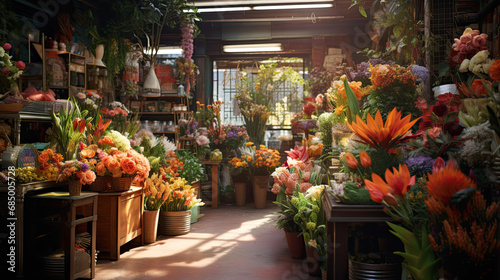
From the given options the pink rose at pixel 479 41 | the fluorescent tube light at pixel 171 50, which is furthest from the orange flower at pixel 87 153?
the fluorescent tube light at pixel 171 50

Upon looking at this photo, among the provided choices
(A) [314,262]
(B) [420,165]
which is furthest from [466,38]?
(A) [314,262]

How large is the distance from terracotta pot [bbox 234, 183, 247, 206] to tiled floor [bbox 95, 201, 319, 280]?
1442 millimetres

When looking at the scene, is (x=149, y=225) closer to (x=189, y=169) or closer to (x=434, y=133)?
(x=189, y=169)

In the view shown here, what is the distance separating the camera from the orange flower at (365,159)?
6.42 feet

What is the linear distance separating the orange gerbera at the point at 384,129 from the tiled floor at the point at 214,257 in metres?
1.55

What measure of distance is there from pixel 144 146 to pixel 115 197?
1.09 metres

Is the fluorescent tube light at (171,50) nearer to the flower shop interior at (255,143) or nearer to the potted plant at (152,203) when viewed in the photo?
the flower shop interior at (255,143)

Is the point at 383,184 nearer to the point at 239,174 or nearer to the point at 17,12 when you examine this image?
the point at 239,174

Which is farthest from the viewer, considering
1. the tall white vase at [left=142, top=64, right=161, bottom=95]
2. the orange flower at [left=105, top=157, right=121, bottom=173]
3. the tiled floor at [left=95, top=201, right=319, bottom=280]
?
the tall white vase at [left=142, top=64, right=161, bottom=95]

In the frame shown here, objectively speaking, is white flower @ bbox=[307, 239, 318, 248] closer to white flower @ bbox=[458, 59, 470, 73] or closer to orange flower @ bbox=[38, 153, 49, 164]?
white flower @ bbox=[458, 59, 470, 73]

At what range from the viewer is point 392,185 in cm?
176

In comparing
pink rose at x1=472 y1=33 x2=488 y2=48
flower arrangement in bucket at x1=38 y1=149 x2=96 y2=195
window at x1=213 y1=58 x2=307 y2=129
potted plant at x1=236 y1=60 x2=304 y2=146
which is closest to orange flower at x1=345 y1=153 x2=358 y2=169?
pink rose at x1=472 y1=33 x2=488 y2=48

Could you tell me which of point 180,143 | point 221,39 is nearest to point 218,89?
point 221,39

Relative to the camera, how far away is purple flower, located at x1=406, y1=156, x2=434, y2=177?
78.2 inches
